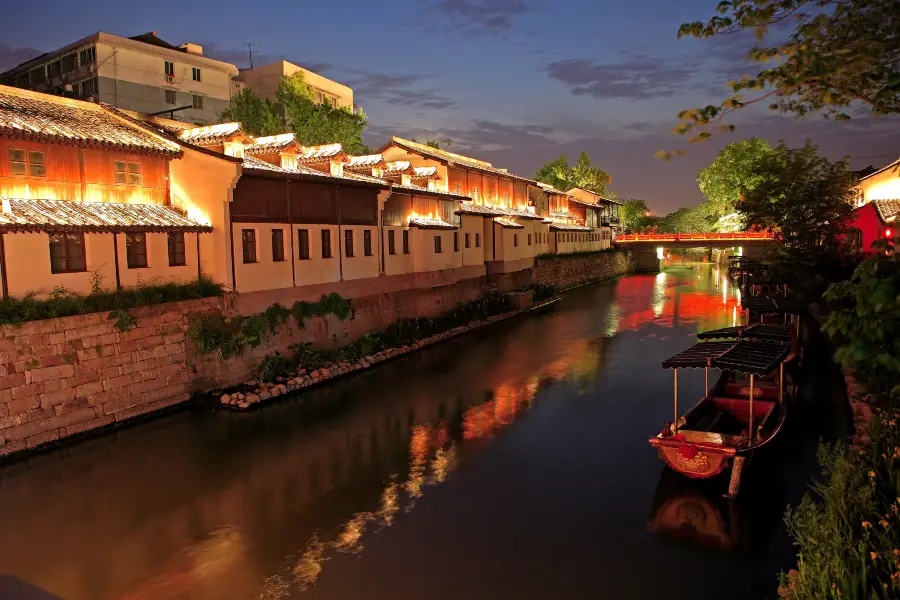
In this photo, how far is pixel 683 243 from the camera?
7356 centimetres

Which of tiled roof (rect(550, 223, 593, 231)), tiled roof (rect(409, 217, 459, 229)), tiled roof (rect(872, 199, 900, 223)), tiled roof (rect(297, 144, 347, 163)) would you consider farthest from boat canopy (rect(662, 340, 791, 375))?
tiled roof (rect(550, 223, 593, 231))

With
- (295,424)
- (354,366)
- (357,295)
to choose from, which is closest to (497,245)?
(357,295)

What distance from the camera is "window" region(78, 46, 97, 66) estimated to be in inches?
1748

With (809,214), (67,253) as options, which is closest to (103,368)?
(67,253)

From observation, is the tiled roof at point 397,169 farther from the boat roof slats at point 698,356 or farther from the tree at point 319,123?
the boat roof slats at point 698,356

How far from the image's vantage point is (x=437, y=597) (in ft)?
31.0

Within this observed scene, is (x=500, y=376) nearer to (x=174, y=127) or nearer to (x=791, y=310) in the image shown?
(x=791, y=310)

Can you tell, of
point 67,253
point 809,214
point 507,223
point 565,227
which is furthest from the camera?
point 565,227

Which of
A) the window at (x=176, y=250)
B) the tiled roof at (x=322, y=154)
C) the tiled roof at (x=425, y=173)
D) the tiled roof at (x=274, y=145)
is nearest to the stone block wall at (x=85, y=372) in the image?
the window at (x=176, y=250)

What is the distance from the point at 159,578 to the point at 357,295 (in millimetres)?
17923

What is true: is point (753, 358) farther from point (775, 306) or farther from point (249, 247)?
point (249, 247)

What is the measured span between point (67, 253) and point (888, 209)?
98.5 feet

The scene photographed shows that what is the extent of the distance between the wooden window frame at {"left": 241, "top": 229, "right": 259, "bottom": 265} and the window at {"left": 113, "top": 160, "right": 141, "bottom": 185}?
147 inches

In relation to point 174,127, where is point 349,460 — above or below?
below
